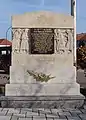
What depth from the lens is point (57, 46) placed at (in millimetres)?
9539

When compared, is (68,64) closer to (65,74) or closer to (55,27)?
(65,74)

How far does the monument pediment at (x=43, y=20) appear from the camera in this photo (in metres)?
9.45

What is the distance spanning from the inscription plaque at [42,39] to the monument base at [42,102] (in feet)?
5.13

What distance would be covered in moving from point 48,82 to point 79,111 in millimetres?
1463

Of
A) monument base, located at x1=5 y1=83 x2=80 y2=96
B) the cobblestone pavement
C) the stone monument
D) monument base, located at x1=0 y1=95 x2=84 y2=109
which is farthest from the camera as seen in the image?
the stone monument

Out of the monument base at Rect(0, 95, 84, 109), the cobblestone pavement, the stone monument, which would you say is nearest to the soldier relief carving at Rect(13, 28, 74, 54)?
the stone monument

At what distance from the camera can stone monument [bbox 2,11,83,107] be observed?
943 cm

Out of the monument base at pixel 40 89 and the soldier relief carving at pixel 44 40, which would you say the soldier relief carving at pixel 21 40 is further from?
the monument base at pixel 40 89

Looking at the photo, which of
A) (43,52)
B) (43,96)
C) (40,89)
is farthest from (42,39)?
(43,96)

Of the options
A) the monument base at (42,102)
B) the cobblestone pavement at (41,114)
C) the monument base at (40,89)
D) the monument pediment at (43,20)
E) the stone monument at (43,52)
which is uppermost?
the monument pediment at (43,20)

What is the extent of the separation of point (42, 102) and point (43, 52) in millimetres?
1633

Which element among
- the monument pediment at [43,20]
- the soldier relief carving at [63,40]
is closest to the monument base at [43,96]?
the soldier relief carving at [63,40]

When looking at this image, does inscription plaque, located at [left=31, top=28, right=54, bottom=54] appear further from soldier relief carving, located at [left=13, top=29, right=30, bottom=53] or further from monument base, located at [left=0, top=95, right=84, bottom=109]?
monument base, located at [left=0, top=95, right=84, bottom=109]

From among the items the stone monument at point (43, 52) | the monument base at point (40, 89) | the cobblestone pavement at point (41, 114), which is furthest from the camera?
the stone monument at point (43, 52)
